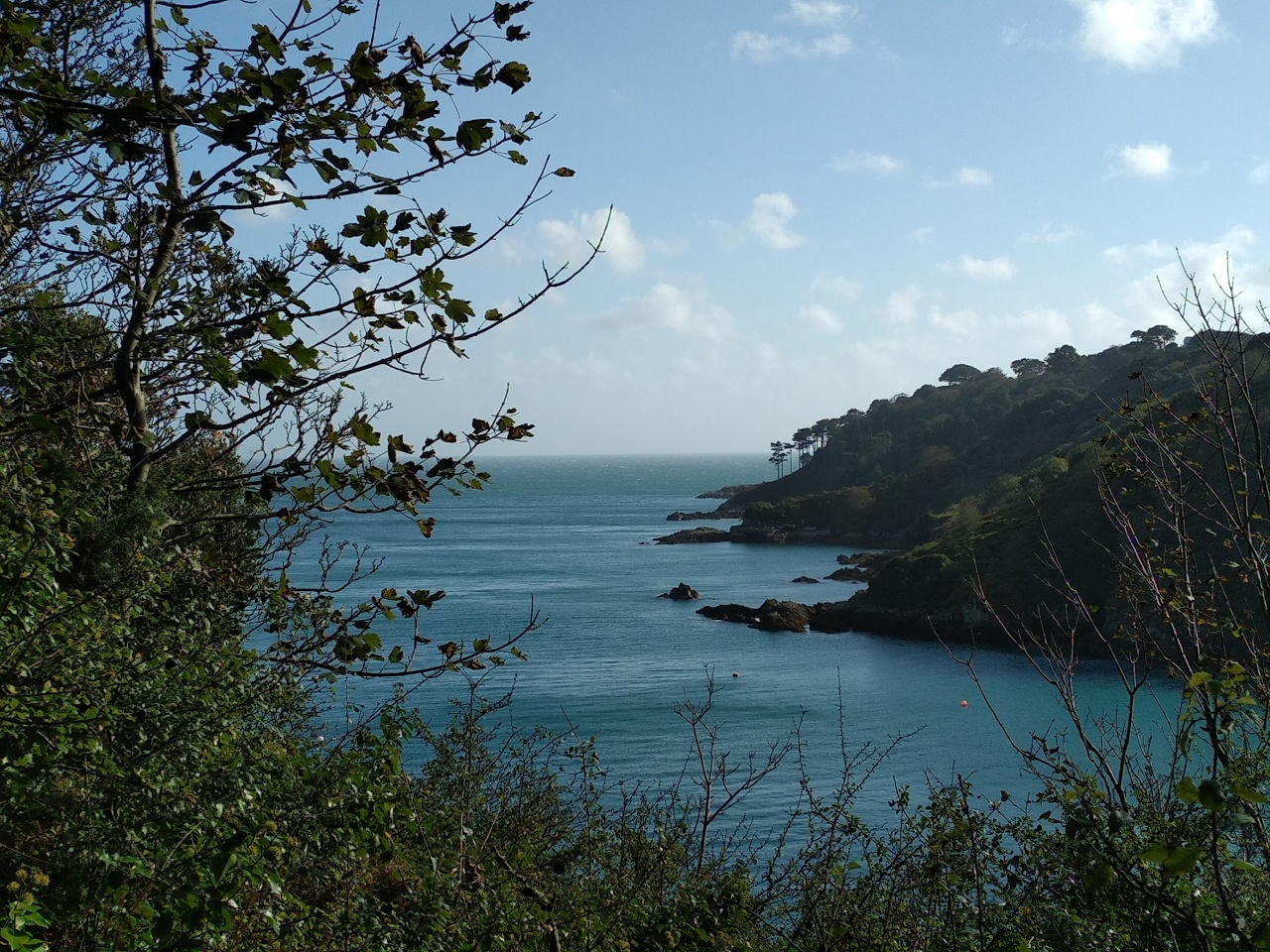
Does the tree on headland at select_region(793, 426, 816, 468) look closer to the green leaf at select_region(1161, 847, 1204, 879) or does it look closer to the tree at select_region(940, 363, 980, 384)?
the tree at select_region(940, 363, 980, 384)

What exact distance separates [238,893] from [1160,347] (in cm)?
11340

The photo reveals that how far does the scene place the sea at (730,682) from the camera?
2861 cm

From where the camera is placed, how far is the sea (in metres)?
28.6

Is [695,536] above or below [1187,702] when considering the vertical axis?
below

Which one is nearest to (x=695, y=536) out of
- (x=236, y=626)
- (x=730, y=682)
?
(x=730, y=682)

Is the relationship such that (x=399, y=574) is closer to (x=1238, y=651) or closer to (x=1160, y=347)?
(x=1238, y=651)

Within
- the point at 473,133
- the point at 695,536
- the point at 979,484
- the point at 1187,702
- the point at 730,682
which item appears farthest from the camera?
the point at 695,536

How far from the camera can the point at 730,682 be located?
43656mm

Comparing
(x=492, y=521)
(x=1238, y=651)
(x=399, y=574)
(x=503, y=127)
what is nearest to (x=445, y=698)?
(x=1238, y=651)

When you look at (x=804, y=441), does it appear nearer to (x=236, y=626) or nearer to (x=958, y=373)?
(x=958, y=373)

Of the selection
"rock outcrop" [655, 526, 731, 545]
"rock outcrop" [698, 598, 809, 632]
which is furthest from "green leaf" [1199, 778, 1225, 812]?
"rock outcrop" [655, 526, 731, 545]

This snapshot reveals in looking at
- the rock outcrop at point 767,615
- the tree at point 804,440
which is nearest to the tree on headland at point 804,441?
the tree at point 804,440

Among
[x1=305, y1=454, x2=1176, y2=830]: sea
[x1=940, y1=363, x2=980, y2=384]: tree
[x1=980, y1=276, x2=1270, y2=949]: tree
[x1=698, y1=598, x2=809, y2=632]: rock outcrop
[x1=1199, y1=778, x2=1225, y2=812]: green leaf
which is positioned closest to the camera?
[x1=1199, y1=778, x2=1225, y2=812]: green leaf

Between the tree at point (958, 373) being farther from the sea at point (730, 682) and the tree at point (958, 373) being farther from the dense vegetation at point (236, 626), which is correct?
the dense vegetation at point (236, 626)
